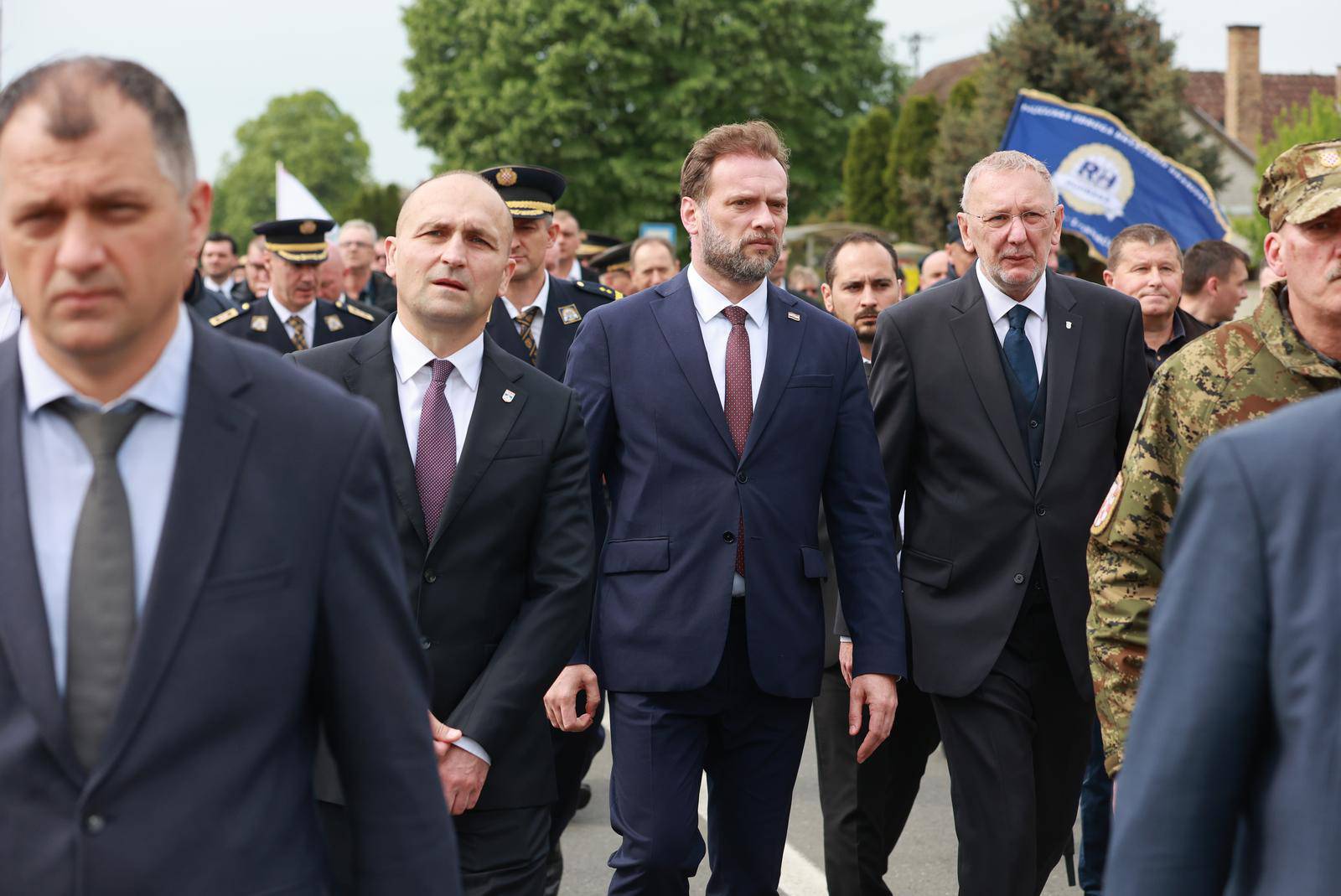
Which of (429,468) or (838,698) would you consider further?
(838,698)

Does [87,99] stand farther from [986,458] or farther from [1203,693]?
[986,458]

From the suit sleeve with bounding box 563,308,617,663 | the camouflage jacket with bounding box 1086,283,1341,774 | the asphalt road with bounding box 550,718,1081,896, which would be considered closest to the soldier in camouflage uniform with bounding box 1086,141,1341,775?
the camouflage jacket with bounding box 1086,283,1341,774

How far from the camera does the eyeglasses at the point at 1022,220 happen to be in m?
5.34

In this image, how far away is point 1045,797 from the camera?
17.2ft

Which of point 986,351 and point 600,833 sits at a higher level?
point 986,351

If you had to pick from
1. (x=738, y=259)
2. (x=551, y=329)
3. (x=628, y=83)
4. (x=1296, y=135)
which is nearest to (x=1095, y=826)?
(x=738, y=259)

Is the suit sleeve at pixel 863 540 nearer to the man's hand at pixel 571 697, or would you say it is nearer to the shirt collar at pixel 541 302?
the man's hand at pixel 571 697

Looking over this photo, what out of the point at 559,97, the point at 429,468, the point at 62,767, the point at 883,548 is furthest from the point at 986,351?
the point at 559,97

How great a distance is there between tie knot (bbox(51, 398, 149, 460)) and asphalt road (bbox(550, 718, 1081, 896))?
160 inches

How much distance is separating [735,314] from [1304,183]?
76.1 inches

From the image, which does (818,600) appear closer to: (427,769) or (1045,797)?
(1045,797)

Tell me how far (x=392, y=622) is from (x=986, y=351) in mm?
3183

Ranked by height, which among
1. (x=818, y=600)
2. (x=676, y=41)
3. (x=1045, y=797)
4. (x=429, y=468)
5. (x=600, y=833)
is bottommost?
(x=600, y=833)

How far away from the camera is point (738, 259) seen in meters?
5.00
